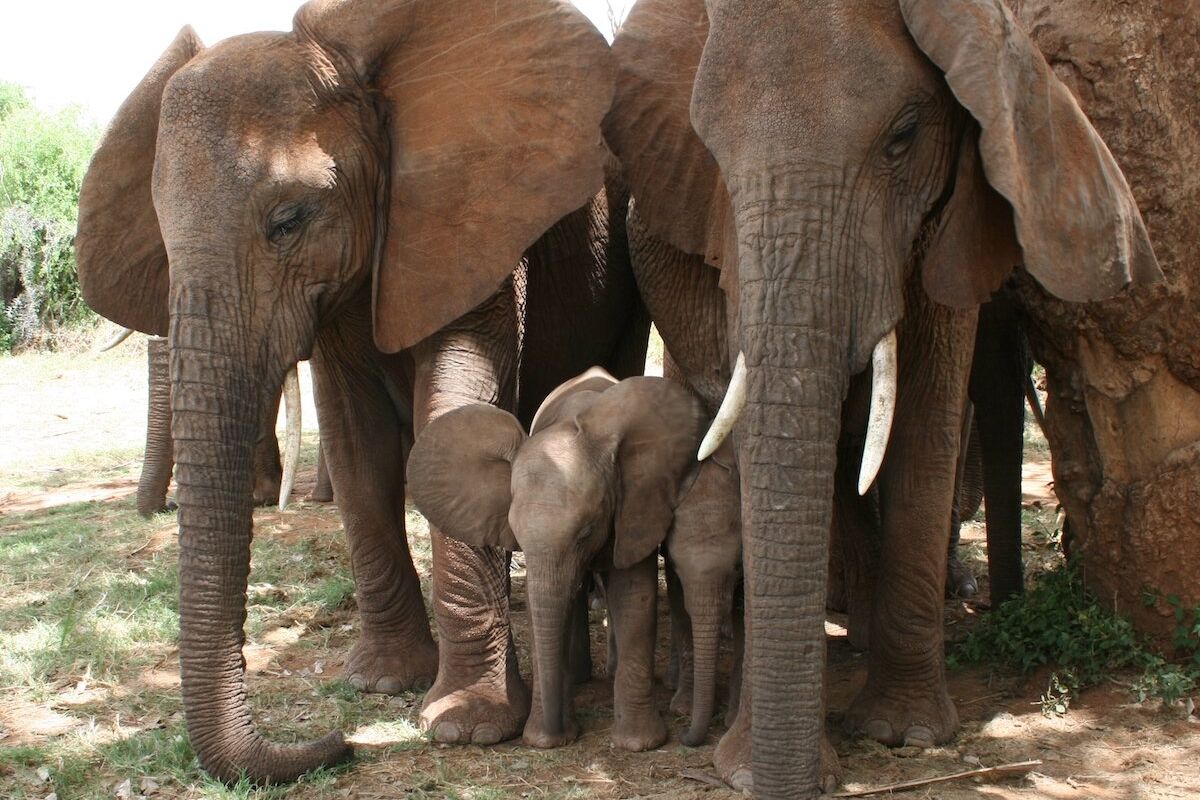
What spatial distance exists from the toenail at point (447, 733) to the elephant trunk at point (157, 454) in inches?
175

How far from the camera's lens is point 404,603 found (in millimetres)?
5328

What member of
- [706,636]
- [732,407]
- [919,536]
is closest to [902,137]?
[732,407]

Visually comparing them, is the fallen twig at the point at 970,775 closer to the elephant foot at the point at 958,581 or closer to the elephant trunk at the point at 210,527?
the elephant trunk at the point at 210,527

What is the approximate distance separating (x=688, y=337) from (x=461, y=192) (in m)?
0.96

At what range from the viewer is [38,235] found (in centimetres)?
1903

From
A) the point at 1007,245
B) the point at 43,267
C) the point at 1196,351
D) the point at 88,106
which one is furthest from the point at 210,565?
the point at 88,106

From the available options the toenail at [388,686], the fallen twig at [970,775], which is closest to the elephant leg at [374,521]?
the toenail at [388,686]

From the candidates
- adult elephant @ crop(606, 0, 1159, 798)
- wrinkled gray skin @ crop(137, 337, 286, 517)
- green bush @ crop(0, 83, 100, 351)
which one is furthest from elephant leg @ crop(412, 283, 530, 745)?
green bush @ crop(0, 83, 100, 351)

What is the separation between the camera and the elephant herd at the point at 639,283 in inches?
140

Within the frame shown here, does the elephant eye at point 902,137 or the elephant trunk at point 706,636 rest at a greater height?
the elephant eye at point 902,137

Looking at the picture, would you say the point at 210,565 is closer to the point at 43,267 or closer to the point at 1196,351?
the point at 1196,351

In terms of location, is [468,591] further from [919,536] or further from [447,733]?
[919,536]

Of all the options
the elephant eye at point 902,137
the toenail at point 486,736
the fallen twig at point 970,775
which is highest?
the elephant eye at point 902,137

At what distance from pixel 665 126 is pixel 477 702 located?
2010 millimetres
